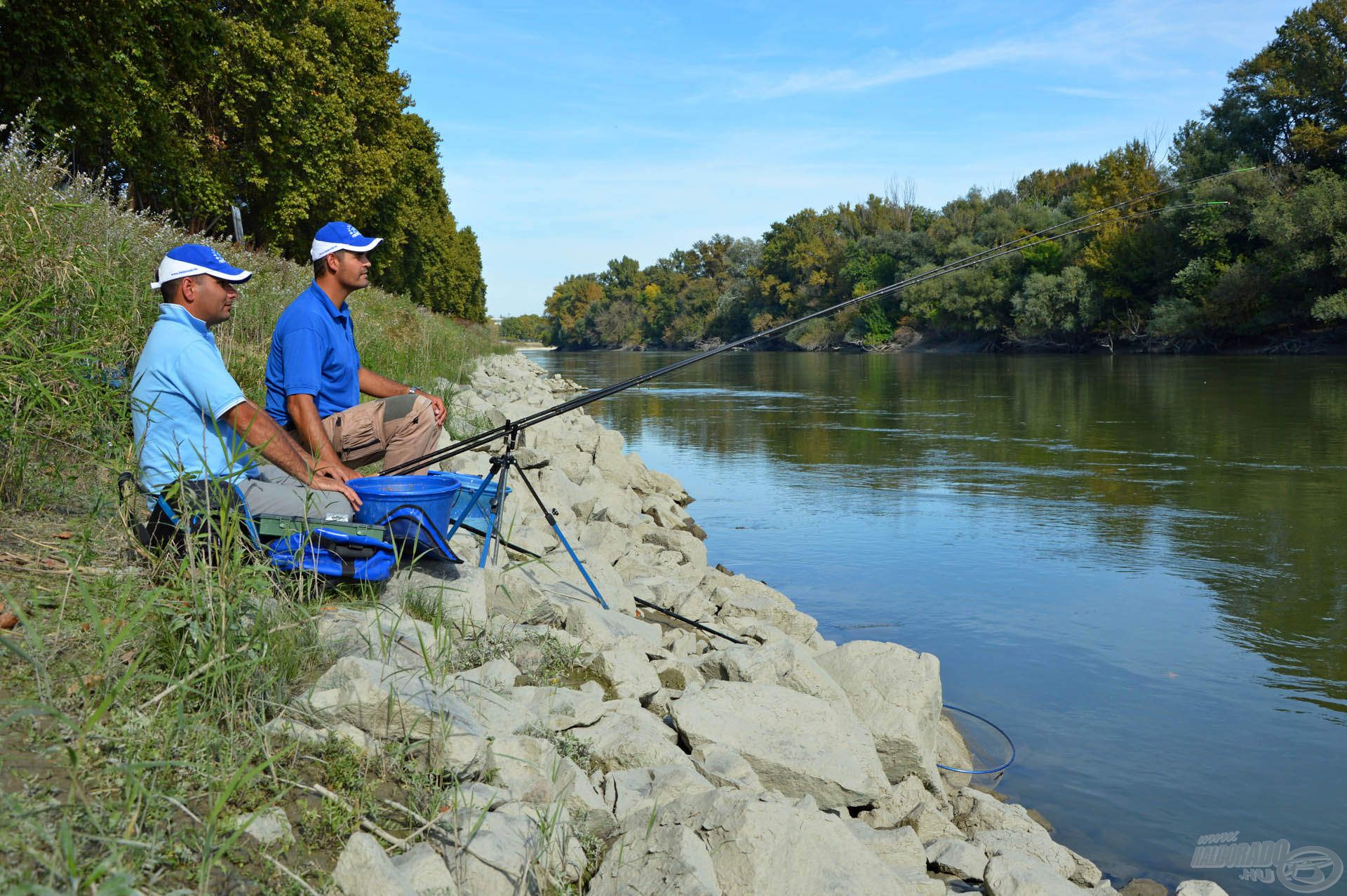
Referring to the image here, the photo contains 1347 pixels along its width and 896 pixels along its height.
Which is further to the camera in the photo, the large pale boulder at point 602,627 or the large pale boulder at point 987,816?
the large pale boulder at point 602,627

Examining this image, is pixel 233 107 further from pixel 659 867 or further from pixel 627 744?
pixel 659 867

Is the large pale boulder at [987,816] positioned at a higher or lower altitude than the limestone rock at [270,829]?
lower

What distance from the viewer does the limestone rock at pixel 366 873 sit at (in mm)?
2131

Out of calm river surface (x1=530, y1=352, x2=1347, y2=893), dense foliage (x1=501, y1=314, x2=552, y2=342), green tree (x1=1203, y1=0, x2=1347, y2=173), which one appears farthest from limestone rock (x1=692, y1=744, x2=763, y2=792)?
dense foliage (x1=501, y1=314, x2=552, y2=342)

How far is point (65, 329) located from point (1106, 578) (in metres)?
6.77

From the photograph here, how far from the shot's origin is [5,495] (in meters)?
3.85

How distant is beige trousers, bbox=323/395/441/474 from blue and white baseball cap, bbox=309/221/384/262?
2.29 ft

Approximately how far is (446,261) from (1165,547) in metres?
→ 45.6

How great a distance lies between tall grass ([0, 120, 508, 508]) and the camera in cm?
390

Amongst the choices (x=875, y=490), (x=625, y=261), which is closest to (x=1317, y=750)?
(x=875, y=490)

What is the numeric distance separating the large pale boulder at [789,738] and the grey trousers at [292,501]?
1.42 meters

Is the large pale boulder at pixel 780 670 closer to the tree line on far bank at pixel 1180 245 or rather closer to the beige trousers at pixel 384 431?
the beige trousers at pixel 384 431

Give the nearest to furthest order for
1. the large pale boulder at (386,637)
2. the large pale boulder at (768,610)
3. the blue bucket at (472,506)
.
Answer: the large pale boulder at (386,637), the blue bucket at (472,506), the large pale boulder at (768,610)
